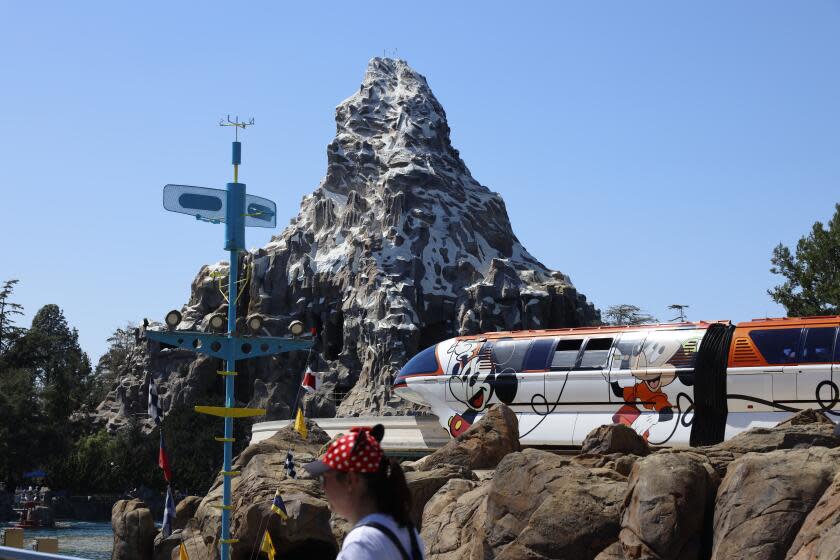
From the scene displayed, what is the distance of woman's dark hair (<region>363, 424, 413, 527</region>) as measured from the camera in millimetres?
5352

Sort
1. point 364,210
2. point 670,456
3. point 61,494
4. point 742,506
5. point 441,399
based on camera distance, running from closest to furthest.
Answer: point 742,506 → point 670,456 → point 441,399 → point 61,494 → point 364,210

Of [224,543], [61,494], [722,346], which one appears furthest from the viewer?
[61,494]

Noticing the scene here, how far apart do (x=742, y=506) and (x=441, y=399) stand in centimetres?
1767

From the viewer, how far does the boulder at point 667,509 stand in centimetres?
1903

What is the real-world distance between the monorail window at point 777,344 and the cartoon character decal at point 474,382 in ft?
25.7

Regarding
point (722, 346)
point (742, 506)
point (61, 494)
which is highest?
point (722, 346)

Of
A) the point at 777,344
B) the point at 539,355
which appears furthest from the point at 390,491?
the point at 539,355

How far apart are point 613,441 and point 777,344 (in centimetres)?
602

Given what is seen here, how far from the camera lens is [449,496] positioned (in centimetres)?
2569

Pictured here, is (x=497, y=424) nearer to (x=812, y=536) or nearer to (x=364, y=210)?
(x=812, y=536)

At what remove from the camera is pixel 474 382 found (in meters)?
34.5

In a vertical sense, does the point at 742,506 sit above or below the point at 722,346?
below

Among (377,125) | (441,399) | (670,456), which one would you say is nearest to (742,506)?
(670,456)

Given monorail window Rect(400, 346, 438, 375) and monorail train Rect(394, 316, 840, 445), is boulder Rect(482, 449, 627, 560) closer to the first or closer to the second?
monorail train Rect(394, 316, 840, 445)
